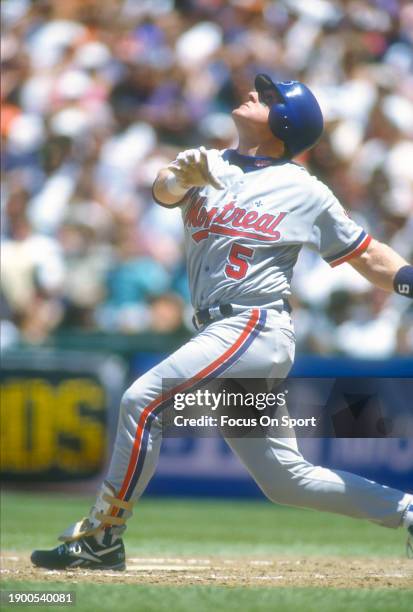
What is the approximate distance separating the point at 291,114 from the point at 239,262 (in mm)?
728

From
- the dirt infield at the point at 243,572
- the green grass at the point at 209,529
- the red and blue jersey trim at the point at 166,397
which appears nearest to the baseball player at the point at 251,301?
the red and blue jersey trim at the point at 166,397

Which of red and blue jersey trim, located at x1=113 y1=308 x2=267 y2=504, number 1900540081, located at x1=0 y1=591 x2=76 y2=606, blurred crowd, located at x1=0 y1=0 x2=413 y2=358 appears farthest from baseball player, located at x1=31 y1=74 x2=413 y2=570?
blurred crowd, located at x1=0 y1=0 x2=413 y2=358

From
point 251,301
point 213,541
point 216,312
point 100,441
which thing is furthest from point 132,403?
point 100,441

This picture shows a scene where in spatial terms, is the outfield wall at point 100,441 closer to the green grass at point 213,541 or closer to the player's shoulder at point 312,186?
the green grass at point 213,541

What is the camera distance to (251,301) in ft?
17.0

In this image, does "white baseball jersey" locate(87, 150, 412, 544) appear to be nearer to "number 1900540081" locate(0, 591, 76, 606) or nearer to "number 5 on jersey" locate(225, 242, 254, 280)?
"number 5 on jersey" locate(225, 242, 254, 280)

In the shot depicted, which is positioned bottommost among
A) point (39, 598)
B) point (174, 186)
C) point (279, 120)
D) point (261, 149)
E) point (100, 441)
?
point (39, 598)

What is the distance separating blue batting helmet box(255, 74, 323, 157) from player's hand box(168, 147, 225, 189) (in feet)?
1.66

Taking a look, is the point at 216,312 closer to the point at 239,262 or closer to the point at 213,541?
the point at 239,262

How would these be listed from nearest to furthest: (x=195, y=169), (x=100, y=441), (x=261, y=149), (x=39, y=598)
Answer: (x=39, y=598)
(x=195, y=169)
(x=261, y=149)
(x=100, y=441)

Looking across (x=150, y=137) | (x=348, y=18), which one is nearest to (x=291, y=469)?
(x=150, y=137)

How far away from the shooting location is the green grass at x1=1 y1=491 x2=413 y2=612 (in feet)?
14.9

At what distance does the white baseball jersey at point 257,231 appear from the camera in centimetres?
518

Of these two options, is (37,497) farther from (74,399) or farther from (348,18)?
(348,18)
